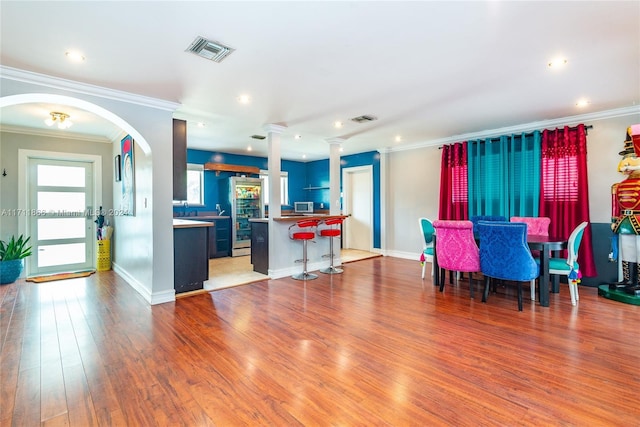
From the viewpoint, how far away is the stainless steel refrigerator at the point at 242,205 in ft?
23.1

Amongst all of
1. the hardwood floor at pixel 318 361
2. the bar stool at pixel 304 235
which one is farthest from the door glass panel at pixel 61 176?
the bar stool at pixel 304 235

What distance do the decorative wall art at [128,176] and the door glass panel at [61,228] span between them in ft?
4.09

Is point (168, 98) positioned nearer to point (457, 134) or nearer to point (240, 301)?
point (240, 301)

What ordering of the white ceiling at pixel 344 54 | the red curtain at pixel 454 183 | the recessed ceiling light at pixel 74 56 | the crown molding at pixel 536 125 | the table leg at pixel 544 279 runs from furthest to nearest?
1. the red curtain at pixel 454 183
2. the crown molding at pixel 536 125
3. the table leg at pixel 544 279
4. the recessed ceiling light at pixel 74 56
5. the white ceiling at pixel 344 54

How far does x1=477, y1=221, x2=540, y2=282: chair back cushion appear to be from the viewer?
3.31m

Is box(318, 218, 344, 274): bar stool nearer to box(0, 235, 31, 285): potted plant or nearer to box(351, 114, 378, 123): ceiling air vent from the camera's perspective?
box(351, 114, 378, 123): ceiling air vent

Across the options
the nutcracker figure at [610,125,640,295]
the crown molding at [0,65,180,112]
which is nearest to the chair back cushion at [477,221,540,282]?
the nutcracker figure at [610,125,640,295]

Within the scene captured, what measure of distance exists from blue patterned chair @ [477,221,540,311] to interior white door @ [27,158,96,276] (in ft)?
21.0

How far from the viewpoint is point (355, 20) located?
82.7 inches

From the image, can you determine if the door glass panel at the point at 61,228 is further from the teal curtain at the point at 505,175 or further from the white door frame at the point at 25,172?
the teal curtain at the point at 505,175

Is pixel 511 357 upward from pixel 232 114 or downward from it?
downward

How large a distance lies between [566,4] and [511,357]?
247cm

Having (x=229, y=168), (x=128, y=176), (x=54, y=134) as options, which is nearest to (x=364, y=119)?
(x=128, y=176)

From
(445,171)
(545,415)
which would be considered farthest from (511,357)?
(445,171)
